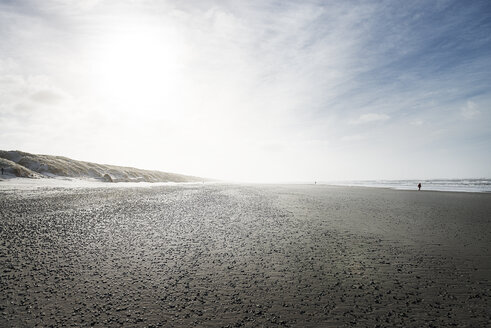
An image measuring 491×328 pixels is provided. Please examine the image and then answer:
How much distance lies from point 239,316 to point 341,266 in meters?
5.35

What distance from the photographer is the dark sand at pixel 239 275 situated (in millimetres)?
5871

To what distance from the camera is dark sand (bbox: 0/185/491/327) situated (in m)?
5.87

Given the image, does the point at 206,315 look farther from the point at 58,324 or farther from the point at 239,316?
the point at 58,324

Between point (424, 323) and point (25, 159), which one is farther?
point (25, 159)

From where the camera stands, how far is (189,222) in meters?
17.2

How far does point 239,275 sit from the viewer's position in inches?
332

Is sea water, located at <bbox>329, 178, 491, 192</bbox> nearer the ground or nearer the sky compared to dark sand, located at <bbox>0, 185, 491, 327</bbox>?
nearer the sky

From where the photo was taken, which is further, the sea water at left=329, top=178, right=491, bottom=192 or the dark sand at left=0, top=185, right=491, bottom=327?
the sea water at left=329, top=178, right=491, bottom=192

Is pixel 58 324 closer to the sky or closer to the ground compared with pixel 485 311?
closer to the ground

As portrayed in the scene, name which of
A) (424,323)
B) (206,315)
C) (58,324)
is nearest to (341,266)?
(424,323)

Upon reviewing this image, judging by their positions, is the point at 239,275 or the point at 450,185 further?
the point at 450,185

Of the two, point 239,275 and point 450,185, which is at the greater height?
point 450,185

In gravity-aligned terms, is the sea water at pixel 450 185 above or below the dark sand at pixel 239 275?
above

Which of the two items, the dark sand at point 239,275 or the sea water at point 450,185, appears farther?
the sea water at point 450,185
